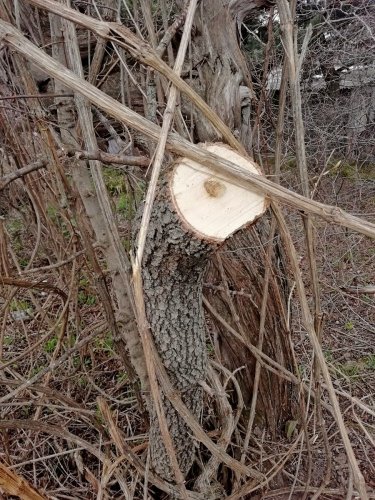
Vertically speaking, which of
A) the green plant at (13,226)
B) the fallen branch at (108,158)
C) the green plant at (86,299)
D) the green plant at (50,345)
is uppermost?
the green plant at (13,226)

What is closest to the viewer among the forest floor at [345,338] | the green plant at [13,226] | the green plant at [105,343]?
the forest floor at [345,338]

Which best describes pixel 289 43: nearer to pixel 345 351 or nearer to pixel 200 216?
pixel 200 216

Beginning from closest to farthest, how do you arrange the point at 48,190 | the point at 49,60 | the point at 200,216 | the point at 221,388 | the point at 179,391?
1. the point at 49,60
2. the point at 200,216
3. the point at 179,391
4. the point at 221,388
5. the point at 48,190

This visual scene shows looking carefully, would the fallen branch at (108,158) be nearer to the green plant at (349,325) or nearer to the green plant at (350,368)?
the green plant at (350,368)

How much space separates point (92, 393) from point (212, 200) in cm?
135

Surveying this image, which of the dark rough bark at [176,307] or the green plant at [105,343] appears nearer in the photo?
the dark rough bark at [176,307]

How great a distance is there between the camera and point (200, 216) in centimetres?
81

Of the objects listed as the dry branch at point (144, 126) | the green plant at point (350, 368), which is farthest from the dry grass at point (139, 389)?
the dry branch at point (144, 126)

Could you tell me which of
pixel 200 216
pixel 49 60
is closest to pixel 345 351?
pixel 200 216

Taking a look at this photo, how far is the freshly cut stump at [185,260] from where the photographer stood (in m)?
0.79

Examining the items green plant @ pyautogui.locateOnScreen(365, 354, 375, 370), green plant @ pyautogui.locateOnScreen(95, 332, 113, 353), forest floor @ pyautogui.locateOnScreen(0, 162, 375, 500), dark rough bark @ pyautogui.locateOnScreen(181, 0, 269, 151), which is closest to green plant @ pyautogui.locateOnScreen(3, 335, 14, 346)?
forest floor @ pyautogui.locateOnScreen(0, 162, 375, 500)

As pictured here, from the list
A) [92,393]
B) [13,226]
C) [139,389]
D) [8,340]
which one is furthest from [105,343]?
[13,226]

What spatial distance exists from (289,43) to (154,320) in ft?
2.13

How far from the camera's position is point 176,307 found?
3.43ft
